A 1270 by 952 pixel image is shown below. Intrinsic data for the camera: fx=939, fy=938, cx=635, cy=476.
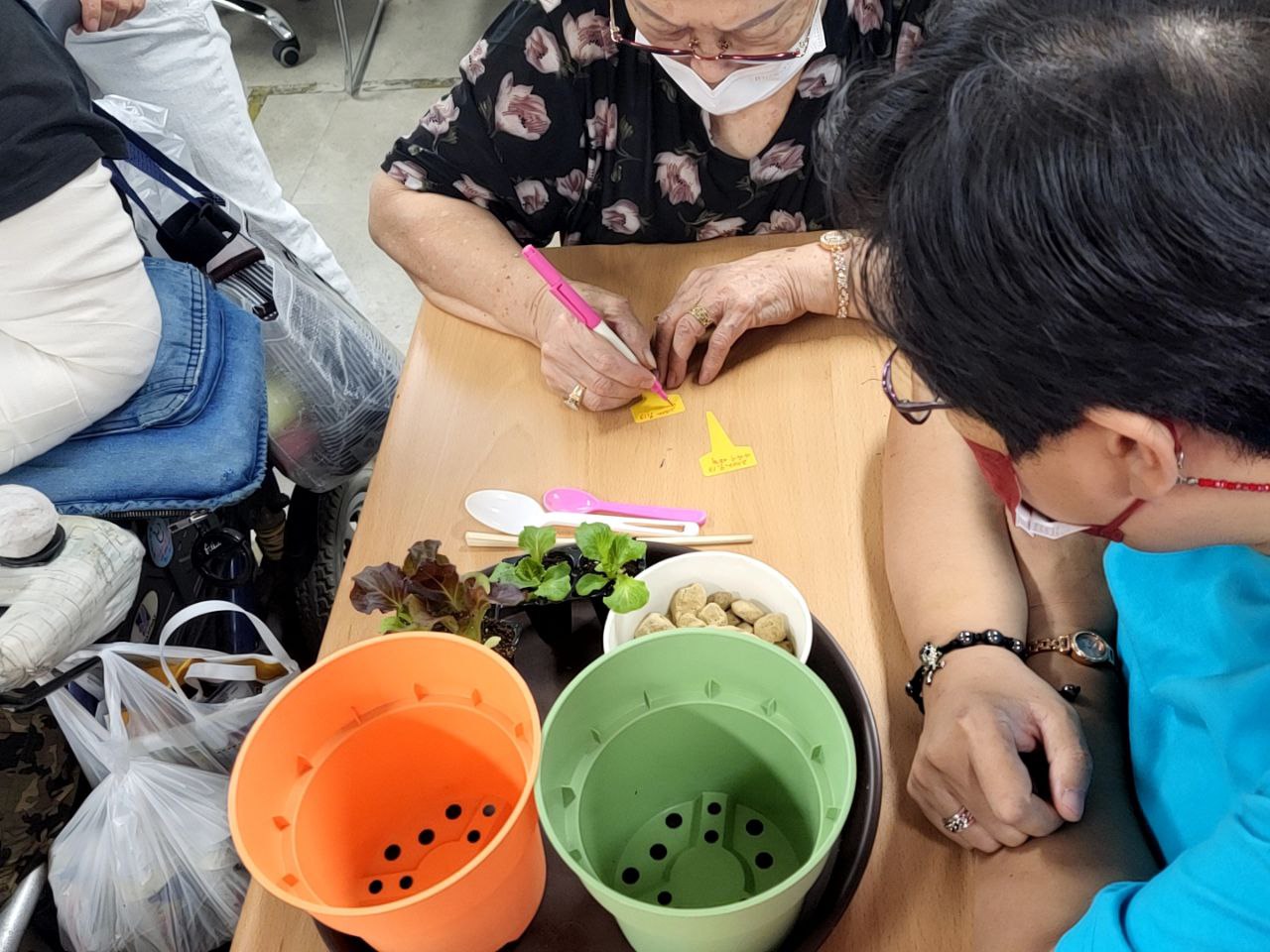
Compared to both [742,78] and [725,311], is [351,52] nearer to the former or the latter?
[742,78]

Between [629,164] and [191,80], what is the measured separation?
45.8 inches

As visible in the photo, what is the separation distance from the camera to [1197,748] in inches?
25.5

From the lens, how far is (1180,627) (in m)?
0.67

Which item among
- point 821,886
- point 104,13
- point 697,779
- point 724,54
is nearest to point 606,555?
point 697,779

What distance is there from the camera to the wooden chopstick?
2.95 feet

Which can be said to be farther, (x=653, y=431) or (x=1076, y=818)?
(x=653, y=431)

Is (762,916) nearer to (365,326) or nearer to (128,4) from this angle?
(365,326)

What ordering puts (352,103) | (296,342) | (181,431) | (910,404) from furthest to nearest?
(352,103) → (296,342) → (181,431) → (910,404)

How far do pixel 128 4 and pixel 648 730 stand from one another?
1.69 meters

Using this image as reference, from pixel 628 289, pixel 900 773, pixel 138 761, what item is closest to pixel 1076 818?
pixel 900 773

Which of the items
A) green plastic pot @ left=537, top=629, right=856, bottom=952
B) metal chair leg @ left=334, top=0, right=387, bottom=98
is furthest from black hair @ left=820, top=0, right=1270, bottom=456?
metal chair leg @ left=334, top=0, right=387, bottom=98

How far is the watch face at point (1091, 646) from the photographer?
78 centimetres

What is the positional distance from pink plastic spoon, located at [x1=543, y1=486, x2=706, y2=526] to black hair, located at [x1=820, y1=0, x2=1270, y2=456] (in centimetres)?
44

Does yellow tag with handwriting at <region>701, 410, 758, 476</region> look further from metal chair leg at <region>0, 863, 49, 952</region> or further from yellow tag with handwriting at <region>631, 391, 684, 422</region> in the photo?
metal chair leg at <region>0, 863, 49, 952</region>
